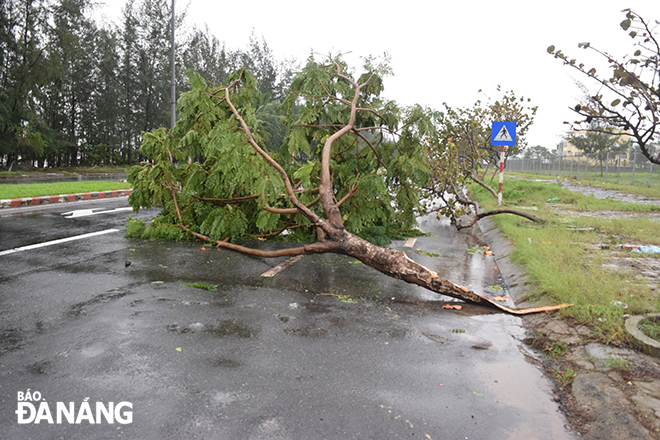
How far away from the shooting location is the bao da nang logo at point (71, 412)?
245 centimetres

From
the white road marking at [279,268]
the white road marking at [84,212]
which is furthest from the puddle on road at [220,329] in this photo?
the white road marking at [84,212]

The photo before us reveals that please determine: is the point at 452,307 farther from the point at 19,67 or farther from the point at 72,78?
the point at 72,78

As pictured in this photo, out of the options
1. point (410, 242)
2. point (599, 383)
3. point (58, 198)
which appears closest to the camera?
point (599, 383)

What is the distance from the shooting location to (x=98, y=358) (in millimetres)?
3148

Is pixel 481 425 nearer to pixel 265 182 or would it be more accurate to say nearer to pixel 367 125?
pixel 265 182

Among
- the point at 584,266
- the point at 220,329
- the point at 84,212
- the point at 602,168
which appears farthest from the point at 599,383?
the point at 602,168

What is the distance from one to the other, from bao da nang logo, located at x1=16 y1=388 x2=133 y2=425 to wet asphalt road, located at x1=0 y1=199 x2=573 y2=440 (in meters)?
0.01

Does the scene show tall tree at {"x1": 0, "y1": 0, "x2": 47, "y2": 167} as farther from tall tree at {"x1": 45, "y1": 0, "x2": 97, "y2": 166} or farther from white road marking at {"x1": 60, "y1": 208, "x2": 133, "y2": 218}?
white road marking at {"x1": 60, "y1": 208, "x2": 133, "y2": 218}

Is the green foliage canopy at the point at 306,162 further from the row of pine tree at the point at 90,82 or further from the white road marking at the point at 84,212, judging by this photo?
the row of pine tree at the point at 90,82

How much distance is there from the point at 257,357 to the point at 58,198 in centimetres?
1276

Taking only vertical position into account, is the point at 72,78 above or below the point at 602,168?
above

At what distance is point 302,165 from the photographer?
794 cm

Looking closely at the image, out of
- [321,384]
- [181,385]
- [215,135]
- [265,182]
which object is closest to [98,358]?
[181,385]

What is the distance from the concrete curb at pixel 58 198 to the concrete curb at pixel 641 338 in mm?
13104
